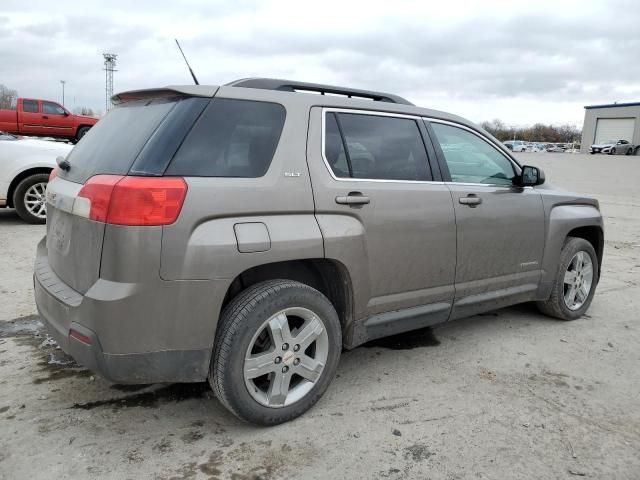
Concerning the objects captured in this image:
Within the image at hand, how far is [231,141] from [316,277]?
3.11ft

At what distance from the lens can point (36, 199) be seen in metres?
8.19

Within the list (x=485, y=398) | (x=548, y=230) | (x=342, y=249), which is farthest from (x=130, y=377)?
(x=548, y=230)

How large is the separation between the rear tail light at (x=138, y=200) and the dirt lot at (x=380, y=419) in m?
1.14

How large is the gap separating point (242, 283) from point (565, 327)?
3.11m

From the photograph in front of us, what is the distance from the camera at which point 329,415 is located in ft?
9.85

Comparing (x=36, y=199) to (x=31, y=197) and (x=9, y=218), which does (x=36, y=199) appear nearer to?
(x=31, y=197)

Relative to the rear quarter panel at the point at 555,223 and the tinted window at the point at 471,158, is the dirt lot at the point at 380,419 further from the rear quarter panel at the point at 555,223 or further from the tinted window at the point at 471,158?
the tinted window at the point at 471,158

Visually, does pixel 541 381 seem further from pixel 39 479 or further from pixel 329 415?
pixel 39 479

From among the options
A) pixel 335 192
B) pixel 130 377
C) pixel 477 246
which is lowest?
pixel 130 377

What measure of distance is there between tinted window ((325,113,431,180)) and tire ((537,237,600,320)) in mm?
1812

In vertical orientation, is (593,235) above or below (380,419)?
above

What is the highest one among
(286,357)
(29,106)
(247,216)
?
(29,106)

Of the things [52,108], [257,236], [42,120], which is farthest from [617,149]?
[257,236]

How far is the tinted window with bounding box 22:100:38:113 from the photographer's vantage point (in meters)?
19.6
